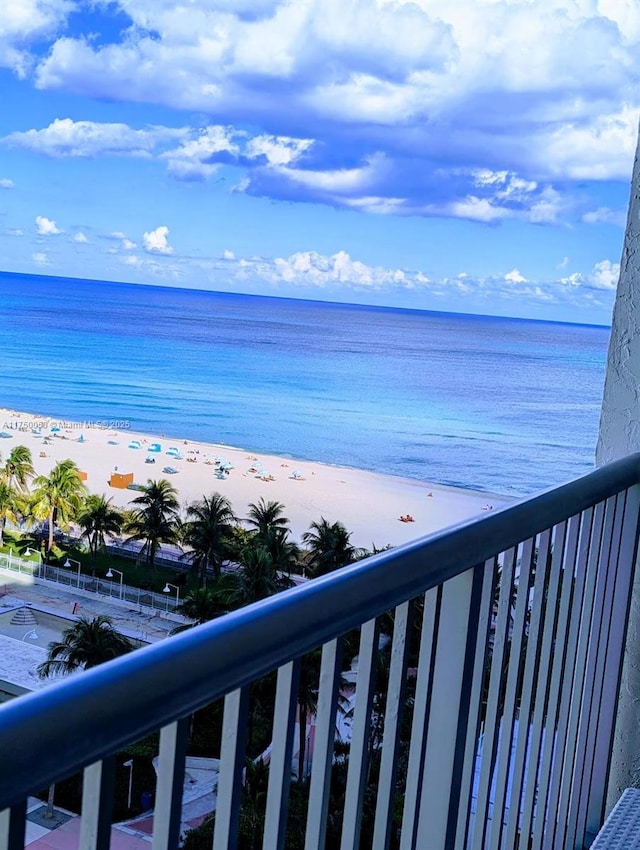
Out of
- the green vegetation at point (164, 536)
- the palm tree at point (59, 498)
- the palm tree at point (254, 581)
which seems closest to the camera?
Result: the palm tree at point (254, 581)

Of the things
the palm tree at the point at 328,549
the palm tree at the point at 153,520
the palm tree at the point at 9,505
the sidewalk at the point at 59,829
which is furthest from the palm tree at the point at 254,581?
the sidewalk at the point at 59,829

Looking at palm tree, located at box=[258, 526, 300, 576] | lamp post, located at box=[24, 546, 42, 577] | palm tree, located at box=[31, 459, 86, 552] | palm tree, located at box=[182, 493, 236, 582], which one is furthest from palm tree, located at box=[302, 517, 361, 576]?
lamp post, located at box=[24, 546, 42, 577]

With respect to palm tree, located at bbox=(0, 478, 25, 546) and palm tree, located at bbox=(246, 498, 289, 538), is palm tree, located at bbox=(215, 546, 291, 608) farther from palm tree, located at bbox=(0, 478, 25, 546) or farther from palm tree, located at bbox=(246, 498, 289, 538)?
palm tree, located at bbox=(0, 478, 25, 546)

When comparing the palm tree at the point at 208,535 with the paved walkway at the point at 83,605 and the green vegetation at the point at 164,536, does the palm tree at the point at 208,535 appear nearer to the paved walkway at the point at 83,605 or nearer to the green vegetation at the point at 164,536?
the green vegetation at the point at 164,536

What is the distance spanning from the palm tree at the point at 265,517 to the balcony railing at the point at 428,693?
74.4ft

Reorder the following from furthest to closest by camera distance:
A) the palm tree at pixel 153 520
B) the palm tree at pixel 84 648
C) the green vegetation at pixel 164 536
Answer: the palm tree at pixel 153 520 < the green vegetation at pixel 164 536 < the palm tree at pixel 84 648

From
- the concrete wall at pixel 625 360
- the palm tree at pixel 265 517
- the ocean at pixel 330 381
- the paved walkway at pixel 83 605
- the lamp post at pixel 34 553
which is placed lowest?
the paved walkway at pixel 83 605

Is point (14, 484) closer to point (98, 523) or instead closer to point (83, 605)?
point (98, 523)

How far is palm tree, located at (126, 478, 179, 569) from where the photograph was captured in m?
25.1

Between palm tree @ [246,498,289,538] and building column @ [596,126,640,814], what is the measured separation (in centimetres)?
2241

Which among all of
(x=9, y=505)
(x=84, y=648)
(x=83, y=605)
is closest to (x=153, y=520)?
(x=83, y=605)

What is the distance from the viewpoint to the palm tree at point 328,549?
826 inches

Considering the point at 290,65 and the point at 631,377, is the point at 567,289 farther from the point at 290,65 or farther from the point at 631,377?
the point at 631,377

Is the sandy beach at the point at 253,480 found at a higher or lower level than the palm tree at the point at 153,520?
higher
